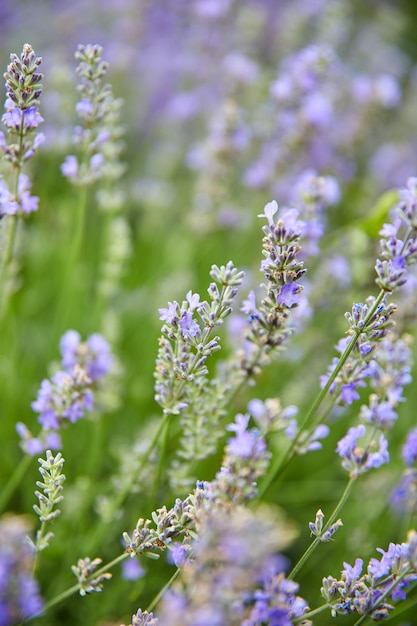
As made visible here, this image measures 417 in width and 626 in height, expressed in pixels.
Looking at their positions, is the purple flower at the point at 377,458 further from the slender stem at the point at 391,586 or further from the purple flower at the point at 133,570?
the purple flower at the point at 133,570

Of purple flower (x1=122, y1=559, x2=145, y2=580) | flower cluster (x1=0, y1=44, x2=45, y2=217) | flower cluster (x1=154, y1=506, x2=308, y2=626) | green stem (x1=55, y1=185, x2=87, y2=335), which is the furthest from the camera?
green stem (x1=55, y1=185, x2=87, y2=335)

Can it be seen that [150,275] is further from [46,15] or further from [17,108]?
[46,15]

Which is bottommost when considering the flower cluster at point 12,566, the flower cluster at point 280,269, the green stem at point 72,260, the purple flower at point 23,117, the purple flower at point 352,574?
the purple flower at point 352,574

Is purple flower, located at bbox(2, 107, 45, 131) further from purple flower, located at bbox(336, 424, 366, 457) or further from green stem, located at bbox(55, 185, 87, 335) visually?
purple flower, located at bbox(336, 424, 366, 457)

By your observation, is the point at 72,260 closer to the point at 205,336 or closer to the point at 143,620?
the point at 205,336

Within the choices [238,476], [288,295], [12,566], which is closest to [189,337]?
[288,295]

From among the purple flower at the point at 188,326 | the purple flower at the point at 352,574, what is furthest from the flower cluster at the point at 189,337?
the purple flower at the point at 352,574

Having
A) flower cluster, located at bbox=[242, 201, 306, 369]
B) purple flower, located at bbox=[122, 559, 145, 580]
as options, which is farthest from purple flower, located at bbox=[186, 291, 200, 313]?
purple flower, located at bbox=[122, 559, 145, 580]

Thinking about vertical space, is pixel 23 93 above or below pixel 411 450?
above

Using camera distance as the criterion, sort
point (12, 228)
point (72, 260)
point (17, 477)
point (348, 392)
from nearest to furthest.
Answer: point (348, 392) < point (12, 228) < point (17, 477) < point (72, 260)
